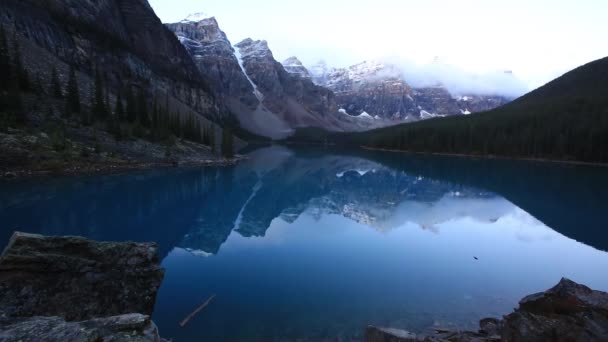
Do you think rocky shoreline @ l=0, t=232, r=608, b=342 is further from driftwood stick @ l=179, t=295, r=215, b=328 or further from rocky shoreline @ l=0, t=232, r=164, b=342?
driftwood stick @ l=179, t=295, r=215, b=328

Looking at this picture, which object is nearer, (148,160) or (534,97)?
(148,160)

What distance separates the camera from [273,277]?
14.1m

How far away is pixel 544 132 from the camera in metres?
95.7

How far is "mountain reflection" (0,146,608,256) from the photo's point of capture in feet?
67.3

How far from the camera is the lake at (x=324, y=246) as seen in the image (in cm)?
1095

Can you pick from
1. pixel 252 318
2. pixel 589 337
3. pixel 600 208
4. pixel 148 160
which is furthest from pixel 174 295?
pixel 148 160

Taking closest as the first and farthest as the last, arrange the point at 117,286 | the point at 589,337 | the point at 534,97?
the point at 589,337, the point at 117,286, the point at 534,97

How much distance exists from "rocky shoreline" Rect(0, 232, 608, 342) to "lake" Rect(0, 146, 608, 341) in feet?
6.68

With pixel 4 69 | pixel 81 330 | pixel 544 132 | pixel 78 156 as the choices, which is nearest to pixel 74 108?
pixel 4 69

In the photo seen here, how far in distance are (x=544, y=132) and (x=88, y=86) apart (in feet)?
396

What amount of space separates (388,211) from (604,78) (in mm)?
172491

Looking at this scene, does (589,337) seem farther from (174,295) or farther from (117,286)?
(174,295)

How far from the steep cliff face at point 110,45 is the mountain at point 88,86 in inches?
13.5

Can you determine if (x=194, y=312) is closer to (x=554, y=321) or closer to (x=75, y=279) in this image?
(x=75, y=279)
